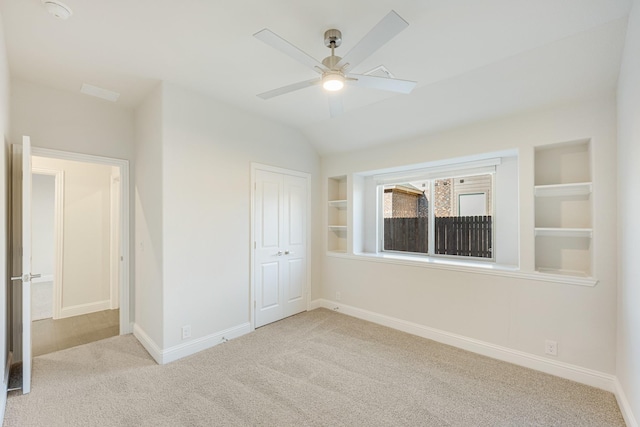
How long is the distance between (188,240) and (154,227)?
1.22 ft

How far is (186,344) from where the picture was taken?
9.73 feet

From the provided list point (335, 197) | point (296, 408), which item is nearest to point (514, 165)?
point (335, 197)

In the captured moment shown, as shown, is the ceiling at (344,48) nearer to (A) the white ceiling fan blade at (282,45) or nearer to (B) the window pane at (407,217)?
(A) the white ceiling fan blade at (282,45)

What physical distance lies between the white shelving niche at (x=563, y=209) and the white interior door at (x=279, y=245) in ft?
9.27

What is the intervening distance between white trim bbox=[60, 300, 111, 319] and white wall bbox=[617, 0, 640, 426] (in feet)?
19.1

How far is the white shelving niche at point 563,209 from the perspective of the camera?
2.71 m

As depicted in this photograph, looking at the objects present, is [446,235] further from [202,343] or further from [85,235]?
[85,235]

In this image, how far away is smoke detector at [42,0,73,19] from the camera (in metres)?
1.78

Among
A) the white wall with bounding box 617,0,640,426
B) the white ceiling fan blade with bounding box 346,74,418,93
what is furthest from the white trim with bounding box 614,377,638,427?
the white ceiling fan blade with bounding box 346,74,418,93

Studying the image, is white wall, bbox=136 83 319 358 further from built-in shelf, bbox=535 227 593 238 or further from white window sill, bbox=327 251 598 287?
built-in shelf, bbox=535 227 593 238

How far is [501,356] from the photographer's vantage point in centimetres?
290

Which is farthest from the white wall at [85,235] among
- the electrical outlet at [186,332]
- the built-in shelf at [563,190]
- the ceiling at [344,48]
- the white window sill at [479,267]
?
the built-in shelf at [563,190]

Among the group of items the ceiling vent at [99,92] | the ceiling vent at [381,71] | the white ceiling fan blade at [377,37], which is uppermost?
the ceiling vent at [99,92]

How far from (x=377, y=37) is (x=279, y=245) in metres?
2.88
